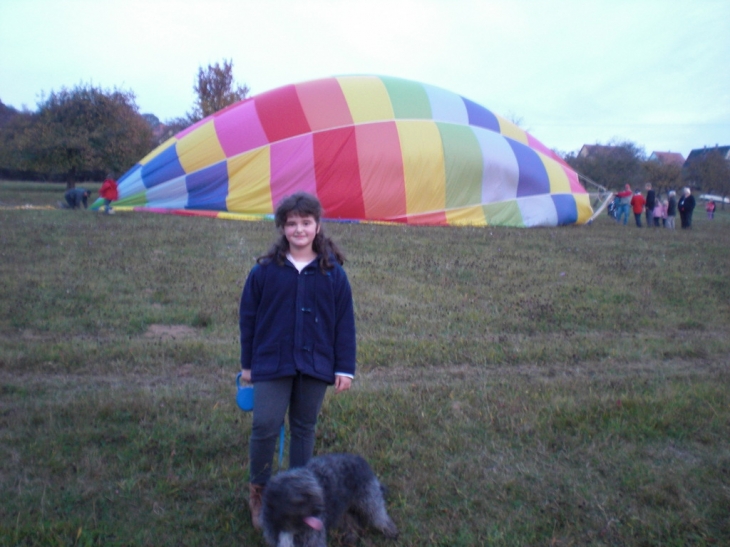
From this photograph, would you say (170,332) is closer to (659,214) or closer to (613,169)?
(659,214)

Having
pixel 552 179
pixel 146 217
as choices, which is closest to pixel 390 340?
pixel 146 217

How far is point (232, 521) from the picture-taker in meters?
2.83

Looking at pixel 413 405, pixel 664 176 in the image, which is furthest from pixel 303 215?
pixel 664 176

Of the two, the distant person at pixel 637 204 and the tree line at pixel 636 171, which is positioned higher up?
the tree line at pixel 636 171

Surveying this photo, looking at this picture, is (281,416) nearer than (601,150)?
Yes

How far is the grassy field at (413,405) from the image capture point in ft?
A: 9.48

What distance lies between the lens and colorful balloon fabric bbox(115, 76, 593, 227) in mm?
13055

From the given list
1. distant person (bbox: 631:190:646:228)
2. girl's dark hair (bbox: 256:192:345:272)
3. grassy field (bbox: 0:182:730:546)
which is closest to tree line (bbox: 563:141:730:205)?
distant person (bbox: 631:190:646:228)

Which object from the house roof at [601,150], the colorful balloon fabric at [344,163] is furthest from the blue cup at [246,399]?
the house roof at [601,150]

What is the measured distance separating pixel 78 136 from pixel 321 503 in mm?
26004

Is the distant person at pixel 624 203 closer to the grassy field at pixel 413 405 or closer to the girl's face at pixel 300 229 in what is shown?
the grassy field at pixel 413 405

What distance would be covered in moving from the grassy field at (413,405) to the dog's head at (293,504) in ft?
1.58

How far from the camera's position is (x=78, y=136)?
25000mm

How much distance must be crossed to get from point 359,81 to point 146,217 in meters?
5.64
